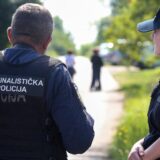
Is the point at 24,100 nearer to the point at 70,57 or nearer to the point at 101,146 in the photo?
the point at 101,146

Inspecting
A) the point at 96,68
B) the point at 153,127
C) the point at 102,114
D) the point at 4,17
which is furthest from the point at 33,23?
the point at 96,68

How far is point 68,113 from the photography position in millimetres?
3836

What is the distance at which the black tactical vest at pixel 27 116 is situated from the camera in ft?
12.7

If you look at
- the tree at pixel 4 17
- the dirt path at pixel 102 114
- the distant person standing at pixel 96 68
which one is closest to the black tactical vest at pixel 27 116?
the dirt path at pixel 102 114

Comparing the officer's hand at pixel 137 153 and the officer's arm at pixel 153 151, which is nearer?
the officer's arm at pixel 153 151

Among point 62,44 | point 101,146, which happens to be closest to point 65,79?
point 101,146

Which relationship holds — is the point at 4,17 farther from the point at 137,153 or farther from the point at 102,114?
the point at 137,153

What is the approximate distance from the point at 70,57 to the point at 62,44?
7624 centimetres

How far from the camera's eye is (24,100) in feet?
12.8

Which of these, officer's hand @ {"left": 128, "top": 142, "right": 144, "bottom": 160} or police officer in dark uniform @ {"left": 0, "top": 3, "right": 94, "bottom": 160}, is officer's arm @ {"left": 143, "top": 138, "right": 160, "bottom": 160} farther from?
police officer in dark uniform @ {"left": 0, "top": 3, "right": 94, "bottom": 160}

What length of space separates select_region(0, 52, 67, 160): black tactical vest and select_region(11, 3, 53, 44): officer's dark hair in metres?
0.16

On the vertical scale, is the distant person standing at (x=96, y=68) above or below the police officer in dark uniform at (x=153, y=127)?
below

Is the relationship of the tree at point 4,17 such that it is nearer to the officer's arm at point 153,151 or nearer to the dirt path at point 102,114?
the dirt path at point 102,114

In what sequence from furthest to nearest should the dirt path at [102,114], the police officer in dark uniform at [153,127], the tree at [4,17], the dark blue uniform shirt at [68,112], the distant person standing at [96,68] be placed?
the distant person standing at [96,68] < the tree at [4,17] < the dirt path at [102,114] < the police officer in dark uniform at [153,127] < the dark blue uniform shirt at [68,112]
